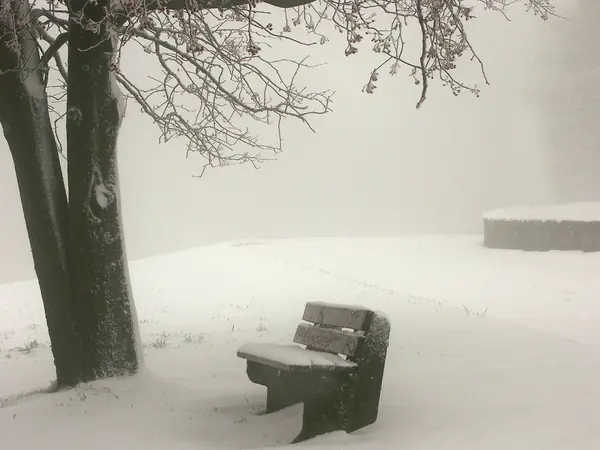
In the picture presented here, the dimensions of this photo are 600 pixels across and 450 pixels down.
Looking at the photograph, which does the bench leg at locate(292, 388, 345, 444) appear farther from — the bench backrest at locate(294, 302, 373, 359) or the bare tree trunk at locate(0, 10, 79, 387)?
the bare tree trunk at locate(0, 10, 79, 387)

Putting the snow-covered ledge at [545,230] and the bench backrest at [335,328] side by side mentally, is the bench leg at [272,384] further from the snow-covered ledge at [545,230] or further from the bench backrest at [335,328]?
the snow-covered ledge at [545,230]

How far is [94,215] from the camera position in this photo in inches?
208

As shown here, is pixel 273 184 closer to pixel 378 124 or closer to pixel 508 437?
pixel 378 124

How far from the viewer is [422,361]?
240 inches

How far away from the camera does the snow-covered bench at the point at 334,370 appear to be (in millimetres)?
3953

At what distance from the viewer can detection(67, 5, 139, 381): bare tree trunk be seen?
5238mm

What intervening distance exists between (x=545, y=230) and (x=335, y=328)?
56.4 feet

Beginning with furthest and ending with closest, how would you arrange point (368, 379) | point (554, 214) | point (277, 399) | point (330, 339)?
point (554, 214) < point (277, 399) < point (330, 339) < point (368, 379)

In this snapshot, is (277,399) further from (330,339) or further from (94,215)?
(94,215)

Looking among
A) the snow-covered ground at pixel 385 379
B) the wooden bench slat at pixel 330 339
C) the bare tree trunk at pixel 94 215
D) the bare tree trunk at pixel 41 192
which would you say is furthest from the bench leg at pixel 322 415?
the bare tree trunk at pixel 41 192

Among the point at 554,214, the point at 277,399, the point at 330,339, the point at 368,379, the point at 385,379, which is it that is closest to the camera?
the point at 368,379

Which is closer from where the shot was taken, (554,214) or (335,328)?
(335,328)

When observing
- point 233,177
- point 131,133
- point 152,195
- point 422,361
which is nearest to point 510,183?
point 233,177

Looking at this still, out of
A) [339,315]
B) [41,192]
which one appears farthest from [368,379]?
[41,192]
